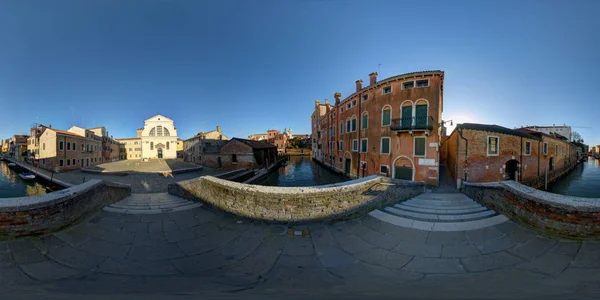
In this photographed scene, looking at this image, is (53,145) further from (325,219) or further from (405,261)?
(405,261)

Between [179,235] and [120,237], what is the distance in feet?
4.02

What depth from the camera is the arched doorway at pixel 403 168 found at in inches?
616

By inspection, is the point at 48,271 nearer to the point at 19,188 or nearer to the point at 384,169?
the point at 384,169

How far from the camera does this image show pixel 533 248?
4.25m

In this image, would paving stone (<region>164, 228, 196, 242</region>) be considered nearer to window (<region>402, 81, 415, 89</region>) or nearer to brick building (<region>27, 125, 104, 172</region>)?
window (<region>402, 81, 415, 89</region>)

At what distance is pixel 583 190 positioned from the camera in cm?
2153

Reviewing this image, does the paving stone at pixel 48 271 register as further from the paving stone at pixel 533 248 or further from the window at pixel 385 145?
the window at pixel 385 145

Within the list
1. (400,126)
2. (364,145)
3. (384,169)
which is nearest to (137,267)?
(400,126)

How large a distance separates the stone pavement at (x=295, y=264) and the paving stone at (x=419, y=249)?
2cm

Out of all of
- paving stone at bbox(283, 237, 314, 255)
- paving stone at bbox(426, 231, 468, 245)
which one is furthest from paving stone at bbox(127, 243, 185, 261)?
paving stone at bbox(426, 231, 468, 245)

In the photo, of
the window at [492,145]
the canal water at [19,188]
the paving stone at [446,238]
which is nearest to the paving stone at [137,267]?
the paving stone at [446,238]

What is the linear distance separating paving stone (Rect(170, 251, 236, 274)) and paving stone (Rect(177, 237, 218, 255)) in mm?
201

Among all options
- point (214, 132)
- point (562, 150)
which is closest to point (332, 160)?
point (214, 132)

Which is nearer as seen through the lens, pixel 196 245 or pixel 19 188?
pixel 196 245
